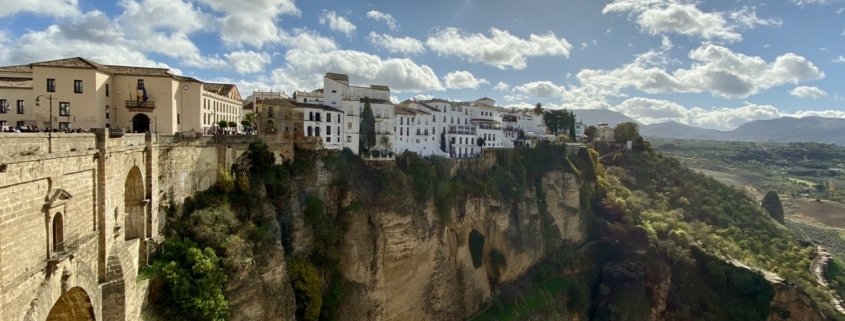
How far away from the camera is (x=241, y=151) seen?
22250 mm

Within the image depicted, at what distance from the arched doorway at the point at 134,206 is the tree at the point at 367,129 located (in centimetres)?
1657

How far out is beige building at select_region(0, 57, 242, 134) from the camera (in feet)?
57.8

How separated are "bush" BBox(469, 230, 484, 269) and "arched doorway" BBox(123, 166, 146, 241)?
72.1 ft

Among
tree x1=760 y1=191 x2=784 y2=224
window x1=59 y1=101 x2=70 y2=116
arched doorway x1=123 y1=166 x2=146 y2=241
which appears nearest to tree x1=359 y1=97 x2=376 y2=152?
window x1=59 y1=101 x2=70 y2=116

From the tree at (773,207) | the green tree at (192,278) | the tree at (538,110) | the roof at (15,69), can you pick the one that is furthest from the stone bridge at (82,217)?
the tree at (773,207)

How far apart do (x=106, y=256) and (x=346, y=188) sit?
1335 centimetres

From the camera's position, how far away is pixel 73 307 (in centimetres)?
1190

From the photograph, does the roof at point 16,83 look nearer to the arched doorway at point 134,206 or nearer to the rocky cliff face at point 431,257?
the arched doorway at point 134,206

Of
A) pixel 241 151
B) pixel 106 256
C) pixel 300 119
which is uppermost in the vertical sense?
pixel 300 119

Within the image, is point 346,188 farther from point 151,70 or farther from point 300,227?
point 151,70

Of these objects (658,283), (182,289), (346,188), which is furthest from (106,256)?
(658,283)

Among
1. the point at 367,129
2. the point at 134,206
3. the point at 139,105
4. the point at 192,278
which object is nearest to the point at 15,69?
the point at 139,105

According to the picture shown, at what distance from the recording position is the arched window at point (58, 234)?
422 inches

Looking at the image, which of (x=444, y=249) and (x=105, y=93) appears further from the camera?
(x=444, y=249)
